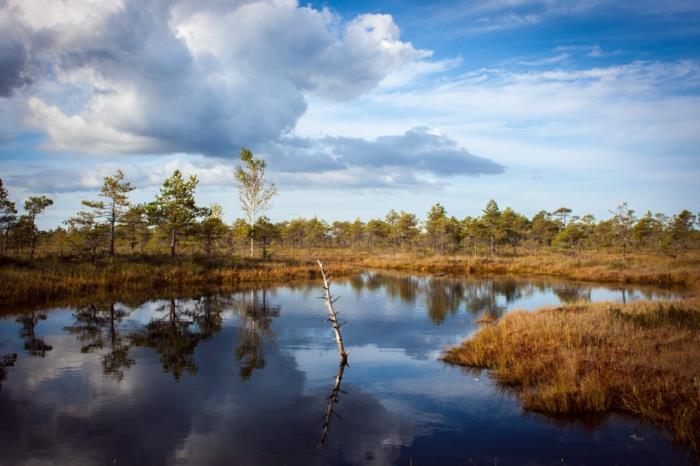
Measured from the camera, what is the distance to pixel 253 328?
22.4 m

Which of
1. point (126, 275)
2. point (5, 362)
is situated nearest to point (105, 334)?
point (5, 362)


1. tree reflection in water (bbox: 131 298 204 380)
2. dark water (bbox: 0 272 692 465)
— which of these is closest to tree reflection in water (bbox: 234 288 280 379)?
dark water (bbox: 0 272 692 465)

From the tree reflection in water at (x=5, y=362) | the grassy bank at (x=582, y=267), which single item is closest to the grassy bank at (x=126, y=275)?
the tree reflection in water at (x=5, y=362)

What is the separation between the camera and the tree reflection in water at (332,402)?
1038 centimetres

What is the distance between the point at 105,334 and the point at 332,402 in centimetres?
1353

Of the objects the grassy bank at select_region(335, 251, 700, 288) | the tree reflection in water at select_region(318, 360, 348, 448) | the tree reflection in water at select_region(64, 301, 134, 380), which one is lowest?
the tree reflection in water at select_region(318, 360, 348, 448)

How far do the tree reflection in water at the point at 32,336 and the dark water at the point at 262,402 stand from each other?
0.42 feet

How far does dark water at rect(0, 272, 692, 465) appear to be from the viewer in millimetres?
9344

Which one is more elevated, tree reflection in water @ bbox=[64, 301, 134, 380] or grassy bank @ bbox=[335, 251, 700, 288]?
grassy bank @ bbox=[335, 251, 700, 288]

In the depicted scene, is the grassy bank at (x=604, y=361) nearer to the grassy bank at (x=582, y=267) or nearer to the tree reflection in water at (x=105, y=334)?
the tree reflection in water at (x=105, y=334)

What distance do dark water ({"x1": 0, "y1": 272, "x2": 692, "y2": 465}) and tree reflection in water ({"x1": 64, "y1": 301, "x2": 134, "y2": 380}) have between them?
0.11 meters

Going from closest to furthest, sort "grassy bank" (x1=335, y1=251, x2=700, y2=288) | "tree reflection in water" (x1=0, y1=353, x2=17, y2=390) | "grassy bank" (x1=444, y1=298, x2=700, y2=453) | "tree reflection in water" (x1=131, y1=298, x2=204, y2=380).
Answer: "grassy bank" (x1=444, y1=298, x2=700, y2=453)
"tree reflection in water" (x1=0, y1=353, x2=17, y2=390)
"tree reflection in water" (x1=131, y1=298, x2=204, y2=380)
"grassy bank" (x1=335, y1=251, x2=700, y2=288)

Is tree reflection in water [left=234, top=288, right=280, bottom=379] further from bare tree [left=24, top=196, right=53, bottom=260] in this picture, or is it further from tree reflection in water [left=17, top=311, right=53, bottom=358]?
bare tree [left=24, top=196, right=53, bottom=260]

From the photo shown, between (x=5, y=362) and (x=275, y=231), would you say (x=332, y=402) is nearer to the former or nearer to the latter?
(x=5, y=362)
